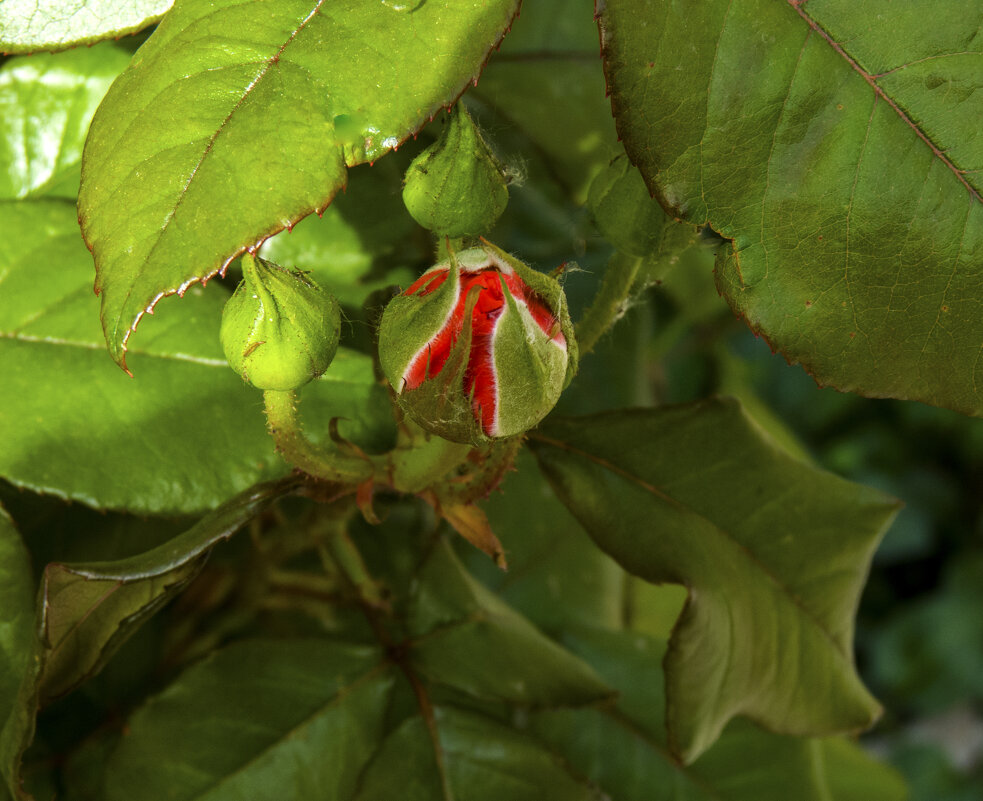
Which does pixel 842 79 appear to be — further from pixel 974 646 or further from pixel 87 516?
pixel 974 646

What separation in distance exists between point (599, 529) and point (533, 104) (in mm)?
398

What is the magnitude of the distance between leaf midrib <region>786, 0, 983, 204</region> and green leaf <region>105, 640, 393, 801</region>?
0.49m

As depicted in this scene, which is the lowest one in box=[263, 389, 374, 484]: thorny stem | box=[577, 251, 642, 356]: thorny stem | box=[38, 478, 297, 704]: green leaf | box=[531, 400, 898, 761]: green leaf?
box=[531, 400, 898, 761]: green leaf

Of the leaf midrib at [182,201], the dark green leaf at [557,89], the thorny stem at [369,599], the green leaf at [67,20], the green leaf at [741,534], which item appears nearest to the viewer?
the leaf midrib at [182,201]

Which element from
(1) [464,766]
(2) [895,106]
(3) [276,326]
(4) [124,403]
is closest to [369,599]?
(1) [464,766]

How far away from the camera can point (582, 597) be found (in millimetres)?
905

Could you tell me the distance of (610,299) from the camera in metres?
0.49

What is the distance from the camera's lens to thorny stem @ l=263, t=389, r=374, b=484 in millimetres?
439

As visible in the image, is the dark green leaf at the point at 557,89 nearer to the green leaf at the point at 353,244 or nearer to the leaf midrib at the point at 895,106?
the green leaf at the point at 353,244

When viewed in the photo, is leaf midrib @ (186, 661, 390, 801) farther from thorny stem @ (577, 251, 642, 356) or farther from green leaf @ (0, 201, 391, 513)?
thorny stem @ (577, 251, 642, 356)

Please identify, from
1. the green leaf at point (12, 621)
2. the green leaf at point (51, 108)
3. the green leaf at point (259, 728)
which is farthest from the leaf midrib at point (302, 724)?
the green leaf at point (51, 108)

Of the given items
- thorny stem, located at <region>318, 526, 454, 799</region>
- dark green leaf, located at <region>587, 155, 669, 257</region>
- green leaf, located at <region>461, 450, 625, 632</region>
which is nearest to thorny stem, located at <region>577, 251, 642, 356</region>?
dark green leaf, located at <region>587, 155, 669, 257</region>

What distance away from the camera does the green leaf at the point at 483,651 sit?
25.7 inches

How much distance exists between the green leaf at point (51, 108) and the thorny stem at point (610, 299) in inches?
13.4
